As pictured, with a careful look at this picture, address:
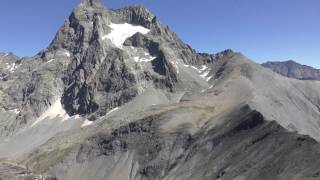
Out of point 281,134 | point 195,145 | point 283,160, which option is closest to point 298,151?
point 283,160

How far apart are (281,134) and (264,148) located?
6.46 m

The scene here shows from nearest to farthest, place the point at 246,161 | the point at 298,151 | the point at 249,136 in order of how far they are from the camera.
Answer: the point at 298,151
the point at 246,161
the point at 249,136

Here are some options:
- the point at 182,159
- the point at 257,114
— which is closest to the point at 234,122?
the point at 257,114

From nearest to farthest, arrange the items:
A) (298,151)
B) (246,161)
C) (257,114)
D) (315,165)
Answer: (315,165)
(298,151)
(246,161)
(257,114)

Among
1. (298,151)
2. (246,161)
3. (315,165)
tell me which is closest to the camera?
(315,165)

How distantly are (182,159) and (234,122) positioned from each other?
23.0 metres

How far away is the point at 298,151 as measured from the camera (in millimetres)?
143625

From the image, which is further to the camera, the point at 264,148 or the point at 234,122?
the point at 234,122

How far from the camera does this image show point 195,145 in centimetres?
19950

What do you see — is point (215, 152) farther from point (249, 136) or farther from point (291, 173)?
point (291, 173)

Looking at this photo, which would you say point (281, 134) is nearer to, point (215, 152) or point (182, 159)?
point (215, 152)

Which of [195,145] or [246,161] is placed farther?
[195,145]

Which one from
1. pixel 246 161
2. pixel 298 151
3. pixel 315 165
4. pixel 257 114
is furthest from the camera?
pixel 257 114

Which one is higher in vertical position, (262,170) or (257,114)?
(257,114)
